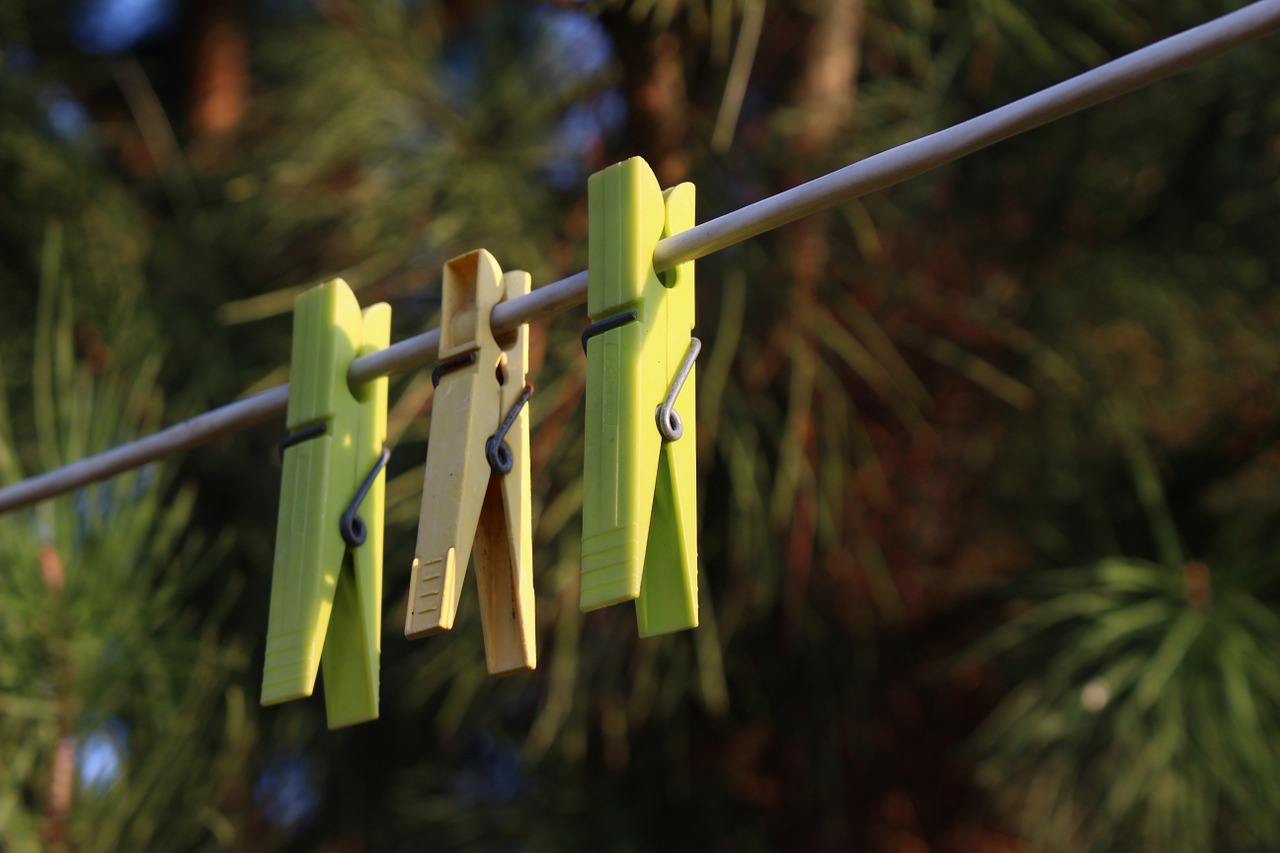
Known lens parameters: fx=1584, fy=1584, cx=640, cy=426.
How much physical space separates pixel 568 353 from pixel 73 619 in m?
0.42

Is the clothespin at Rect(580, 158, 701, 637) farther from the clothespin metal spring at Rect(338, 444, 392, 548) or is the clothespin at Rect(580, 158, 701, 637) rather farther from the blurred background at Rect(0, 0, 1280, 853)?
the blurred background at Rect(0, 0, 1280, 853)

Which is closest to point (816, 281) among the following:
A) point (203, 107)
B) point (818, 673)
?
point (818, 673)

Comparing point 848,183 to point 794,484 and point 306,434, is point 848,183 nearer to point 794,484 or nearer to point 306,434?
point 306,434

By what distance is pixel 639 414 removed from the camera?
551mm

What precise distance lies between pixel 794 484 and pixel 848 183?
2.11 ft

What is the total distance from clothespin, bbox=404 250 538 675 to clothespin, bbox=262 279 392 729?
2.0 inches

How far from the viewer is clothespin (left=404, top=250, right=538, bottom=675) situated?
562mm

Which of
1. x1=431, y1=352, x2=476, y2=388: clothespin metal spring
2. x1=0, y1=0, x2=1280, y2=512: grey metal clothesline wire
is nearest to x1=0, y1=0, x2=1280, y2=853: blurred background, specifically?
x1=0, y1=0, x2=1280, y2=512: grey metal clothesline wire

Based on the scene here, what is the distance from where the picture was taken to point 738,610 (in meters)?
1.25

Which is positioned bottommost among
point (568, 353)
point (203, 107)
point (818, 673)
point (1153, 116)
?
point (818, 673)

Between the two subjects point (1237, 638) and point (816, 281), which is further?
point (816, 281)

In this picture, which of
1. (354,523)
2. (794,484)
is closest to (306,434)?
(354,523)

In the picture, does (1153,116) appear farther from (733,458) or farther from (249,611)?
(249,611)

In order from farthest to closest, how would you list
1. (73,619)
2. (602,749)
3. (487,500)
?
(602,749), (73,619), (487,500)
